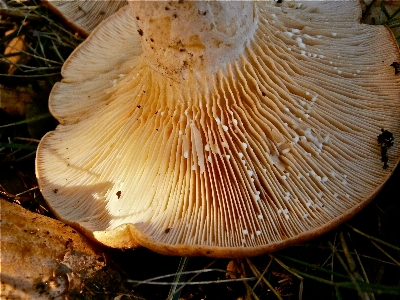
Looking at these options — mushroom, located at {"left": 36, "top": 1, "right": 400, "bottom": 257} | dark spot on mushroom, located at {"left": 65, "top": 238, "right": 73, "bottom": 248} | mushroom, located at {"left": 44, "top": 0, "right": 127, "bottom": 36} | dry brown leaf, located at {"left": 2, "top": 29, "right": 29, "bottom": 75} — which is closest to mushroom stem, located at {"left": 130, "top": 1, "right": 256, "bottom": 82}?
mushroom, located at {"left": 36, "top": 1, "right": 400, "bottom": 257}

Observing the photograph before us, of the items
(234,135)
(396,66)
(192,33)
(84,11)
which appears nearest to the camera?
(192,33)

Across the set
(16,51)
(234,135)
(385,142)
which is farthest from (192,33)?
(16,51)

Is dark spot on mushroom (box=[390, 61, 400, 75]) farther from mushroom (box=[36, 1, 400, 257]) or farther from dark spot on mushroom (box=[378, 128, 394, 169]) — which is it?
dark spot on mushroom (box=[378, 128, 394, 169])

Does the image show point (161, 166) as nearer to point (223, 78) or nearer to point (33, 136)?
point (223, 78)

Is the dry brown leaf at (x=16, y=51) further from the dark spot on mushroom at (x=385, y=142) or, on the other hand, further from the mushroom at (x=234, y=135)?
the dark spot on mushroom at (x=385, y=142)

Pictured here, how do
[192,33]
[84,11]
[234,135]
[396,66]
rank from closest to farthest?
[192,33]
[234,135]
[396,66]
[84,11]

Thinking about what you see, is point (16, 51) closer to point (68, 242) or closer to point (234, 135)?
point (68, 242)
